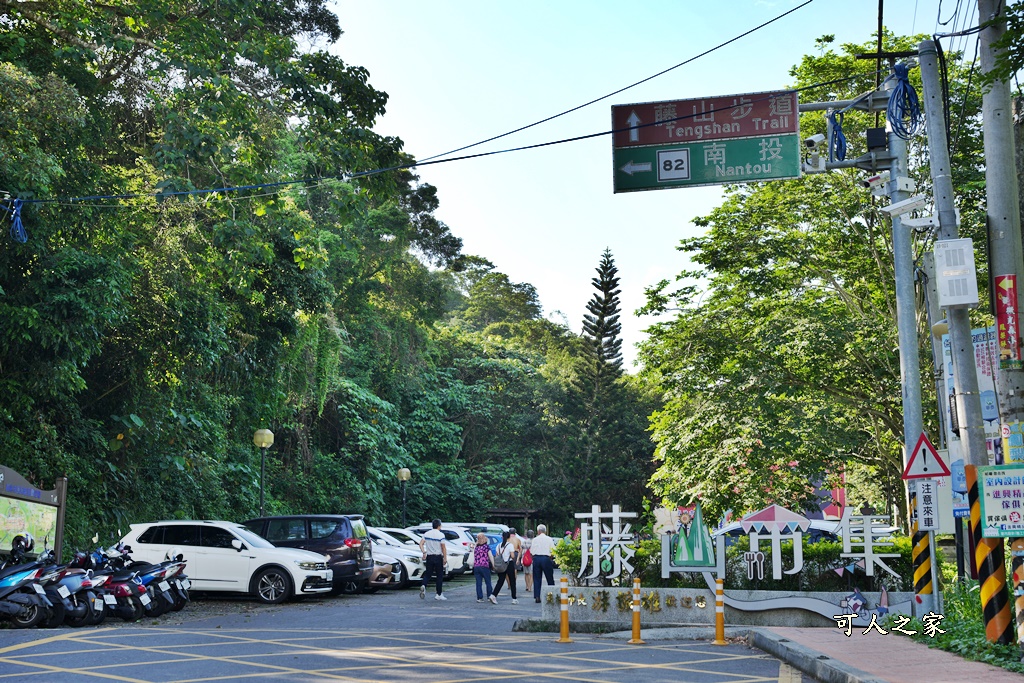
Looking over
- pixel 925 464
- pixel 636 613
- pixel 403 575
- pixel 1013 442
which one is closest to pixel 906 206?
pixel 925 464

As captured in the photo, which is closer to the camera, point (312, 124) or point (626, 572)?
point (626, 572)

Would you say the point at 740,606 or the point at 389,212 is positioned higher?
the point at 389,212

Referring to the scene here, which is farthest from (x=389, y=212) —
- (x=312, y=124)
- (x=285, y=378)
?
(x=312, y=124)

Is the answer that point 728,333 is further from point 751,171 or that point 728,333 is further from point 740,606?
point 751,171

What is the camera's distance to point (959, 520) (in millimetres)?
14148

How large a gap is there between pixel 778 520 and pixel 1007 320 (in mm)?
6434

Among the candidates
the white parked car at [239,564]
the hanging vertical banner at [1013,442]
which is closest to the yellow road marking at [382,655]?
the hanging vertical banner at [1013,442]

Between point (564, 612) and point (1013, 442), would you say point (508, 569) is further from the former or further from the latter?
→ point (1013, 442)

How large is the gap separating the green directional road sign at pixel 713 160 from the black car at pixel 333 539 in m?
12.1

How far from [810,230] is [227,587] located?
1506cm

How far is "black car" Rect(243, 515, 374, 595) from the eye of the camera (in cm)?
2184

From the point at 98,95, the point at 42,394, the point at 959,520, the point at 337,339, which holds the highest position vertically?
the point at 98,95

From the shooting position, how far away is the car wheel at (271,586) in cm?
1991

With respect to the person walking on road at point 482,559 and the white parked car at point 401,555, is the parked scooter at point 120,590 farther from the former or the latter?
the white parked car at point 401,555
